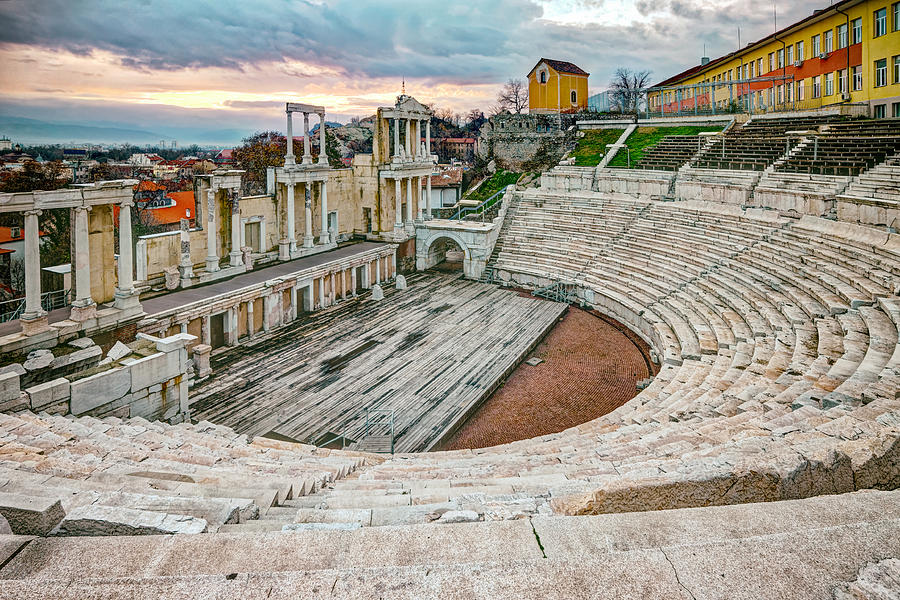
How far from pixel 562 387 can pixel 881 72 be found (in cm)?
2663

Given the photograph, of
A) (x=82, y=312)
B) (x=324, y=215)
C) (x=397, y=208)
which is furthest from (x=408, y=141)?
(x=82, y=312)

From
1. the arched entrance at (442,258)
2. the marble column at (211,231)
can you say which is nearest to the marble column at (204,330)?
the marble column at (211,231)

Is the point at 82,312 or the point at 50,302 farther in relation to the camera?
the point at 50,302

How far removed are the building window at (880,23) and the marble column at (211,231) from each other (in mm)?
32850

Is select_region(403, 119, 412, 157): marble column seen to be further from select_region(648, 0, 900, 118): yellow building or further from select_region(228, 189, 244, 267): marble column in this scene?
select_region(648, 0, 900, 118): yellow building

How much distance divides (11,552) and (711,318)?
1964cm

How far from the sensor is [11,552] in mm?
4098

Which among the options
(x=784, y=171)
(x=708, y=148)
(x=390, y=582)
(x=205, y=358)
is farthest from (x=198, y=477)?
(x=708, y=148)

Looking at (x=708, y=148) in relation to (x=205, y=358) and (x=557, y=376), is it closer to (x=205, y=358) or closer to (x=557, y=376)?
(x=557, y=376)

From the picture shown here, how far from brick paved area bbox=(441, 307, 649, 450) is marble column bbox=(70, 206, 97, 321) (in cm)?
1036

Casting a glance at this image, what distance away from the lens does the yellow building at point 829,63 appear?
30.9 meters

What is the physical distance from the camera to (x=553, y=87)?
5272 cm

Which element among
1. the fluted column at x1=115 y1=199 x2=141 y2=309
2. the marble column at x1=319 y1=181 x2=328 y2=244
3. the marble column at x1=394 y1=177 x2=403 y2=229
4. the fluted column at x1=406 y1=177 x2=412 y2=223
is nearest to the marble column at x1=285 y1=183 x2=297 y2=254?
the marble column at x1=319 y1=181 x2=328 y2=244

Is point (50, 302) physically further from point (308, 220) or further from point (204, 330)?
point (308, 220)
